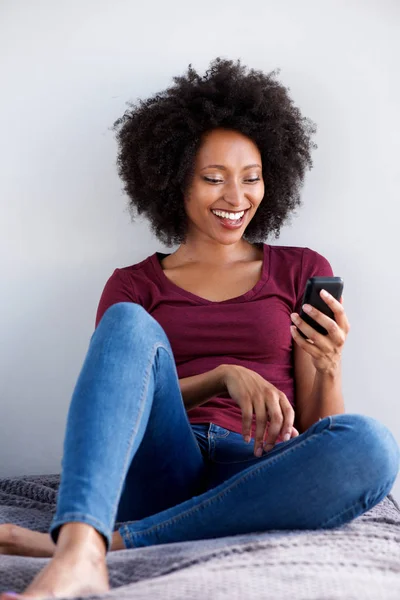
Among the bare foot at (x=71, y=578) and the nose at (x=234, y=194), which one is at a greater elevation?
the nose at (x=234, y=194)

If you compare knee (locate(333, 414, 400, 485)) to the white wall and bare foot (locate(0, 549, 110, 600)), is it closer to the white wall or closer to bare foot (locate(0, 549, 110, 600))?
bare foot (locate(0, 549, 110, 600))

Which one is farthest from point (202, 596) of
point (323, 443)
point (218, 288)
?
point (218, 288)

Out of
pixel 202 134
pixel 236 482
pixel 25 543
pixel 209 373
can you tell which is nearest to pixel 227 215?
pixel 202 134

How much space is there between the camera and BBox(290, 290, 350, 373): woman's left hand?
1.34 meters

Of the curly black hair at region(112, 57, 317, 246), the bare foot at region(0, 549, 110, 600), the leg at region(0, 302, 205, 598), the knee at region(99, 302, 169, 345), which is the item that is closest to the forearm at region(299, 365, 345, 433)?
the leg at region(0, 302, 205, 598)

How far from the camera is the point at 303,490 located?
117 centimetres

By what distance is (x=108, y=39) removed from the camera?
2012mm

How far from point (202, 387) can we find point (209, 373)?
32mm

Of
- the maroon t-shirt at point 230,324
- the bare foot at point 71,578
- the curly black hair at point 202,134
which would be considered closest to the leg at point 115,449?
the bare foot at point 71,578

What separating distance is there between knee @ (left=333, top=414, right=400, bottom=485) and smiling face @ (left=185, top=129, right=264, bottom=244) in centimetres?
65

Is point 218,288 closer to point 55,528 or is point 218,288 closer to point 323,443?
point 323,443

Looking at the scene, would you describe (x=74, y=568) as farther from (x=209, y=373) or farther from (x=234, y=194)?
(x=234, y=194)

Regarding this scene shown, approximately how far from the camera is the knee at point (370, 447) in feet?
3.84

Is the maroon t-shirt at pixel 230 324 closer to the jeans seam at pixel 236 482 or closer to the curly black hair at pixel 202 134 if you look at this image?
the curly black hair at pixel 202 134
